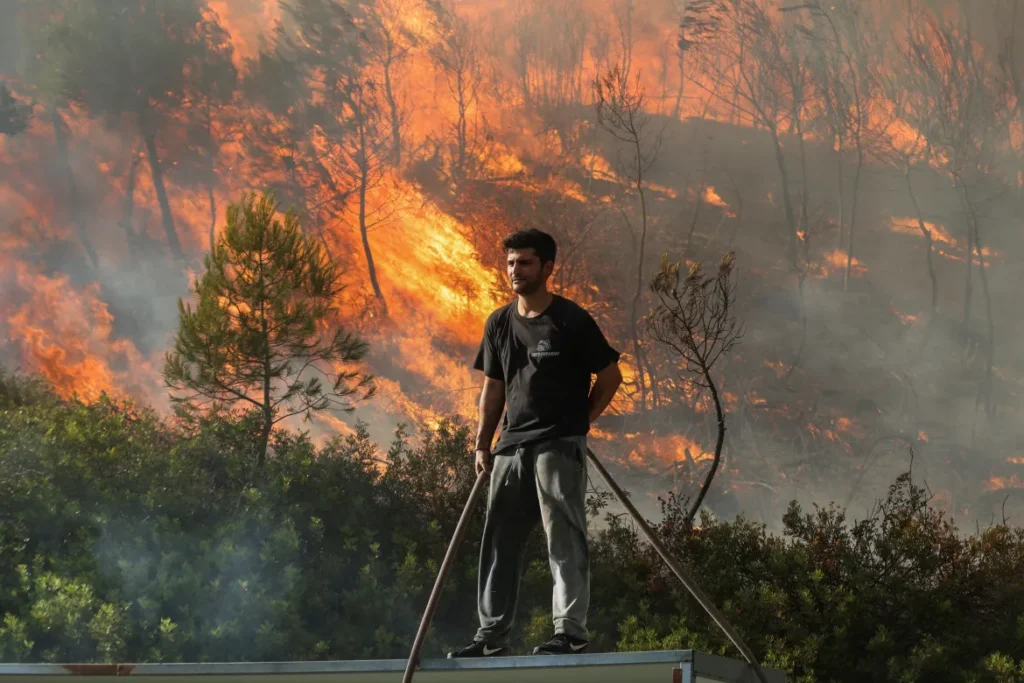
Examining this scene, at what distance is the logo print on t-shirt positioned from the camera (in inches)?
129

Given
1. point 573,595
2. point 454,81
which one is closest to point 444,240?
point 454,81

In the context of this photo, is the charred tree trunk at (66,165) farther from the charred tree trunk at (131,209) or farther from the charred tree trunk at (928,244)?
the charred tree trunk at (928,244)

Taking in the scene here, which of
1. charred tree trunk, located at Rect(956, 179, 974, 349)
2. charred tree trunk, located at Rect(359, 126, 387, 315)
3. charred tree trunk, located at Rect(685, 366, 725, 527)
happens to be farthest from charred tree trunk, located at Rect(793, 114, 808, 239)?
charred tree trunk, located at Rect(359, 126, 387, 315)

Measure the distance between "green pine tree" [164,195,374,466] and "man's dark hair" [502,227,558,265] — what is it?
256 inches

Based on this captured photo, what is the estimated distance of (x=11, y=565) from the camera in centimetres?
788

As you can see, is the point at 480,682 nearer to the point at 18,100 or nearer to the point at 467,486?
the point at 467,486

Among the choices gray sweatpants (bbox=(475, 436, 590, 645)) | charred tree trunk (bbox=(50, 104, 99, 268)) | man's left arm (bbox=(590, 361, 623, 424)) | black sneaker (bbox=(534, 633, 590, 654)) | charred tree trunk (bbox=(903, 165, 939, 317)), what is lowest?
black sneaker (bbox=(534, 633, 590, 654))

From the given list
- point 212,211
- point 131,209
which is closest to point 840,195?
point 212,211

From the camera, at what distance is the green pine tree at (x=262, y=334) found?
9.73 m

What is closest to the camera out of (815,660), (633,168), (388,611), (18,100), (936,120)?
(815,660)

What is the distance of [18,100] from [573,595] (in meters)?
10.1

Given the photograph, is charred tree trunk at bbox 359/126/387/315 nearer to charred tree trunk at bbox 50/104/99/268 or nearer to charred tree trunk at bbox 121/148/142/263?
charred tree trunk at bbox 121/148/142/263

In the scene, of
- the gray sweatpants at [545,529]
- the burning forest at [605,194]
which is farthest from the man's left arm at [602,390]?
the burning forest at [605,194]

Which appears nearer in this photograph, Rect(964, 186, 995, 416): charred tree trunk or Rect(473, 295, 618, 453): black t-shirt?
Rect(473, 295, 618, 453): black t-shirt
